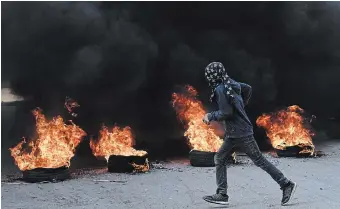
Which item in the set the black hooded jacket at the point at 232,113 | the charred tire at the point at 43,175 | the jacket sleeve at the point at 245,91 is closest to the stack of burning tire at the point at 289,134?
the jacket sleeve at the point at 245,91

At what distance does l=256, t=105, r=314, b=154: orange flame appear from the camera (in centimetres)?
1016

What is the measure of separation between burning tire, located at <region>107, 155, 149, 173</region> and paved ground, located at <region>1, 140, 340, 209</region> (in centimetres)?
22

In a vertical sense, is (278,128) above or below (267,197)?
above

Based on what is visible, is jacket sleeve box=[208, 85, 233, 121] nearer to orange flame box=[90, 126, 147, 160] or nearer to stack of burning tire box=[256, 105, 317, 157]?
orange flame box=[90, 126, 147, 160]

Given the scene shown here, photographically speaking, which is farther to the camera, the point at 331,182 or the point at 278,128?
the point at 278,128

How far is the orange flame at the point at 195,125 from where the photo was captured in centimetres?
937

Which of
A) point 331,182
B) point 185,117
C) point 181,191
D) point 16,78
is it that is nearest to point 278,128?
point 185,117

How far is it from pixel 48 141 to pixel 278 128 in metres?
5.40

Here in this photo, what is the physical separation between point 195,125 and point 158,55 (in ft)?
9.53

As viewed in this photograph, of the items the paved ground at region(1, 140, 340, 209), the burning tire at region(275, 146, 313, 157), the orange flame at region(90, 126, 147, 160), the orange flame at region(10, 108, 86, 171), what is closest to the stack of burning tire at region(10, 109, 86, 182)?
the orange flame at region(10, 108, 86, 171)

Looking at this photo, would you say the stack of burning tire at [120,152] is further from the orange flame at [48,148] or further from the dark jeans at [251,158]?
the dark jeans at [251,158]

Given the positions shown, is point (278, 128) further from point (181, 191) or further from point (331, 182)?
point (181, 191)

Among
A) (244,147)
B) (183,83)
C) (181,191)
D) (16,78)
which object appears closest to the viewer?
(244,147)

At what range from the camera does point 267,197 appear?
6.17 m
